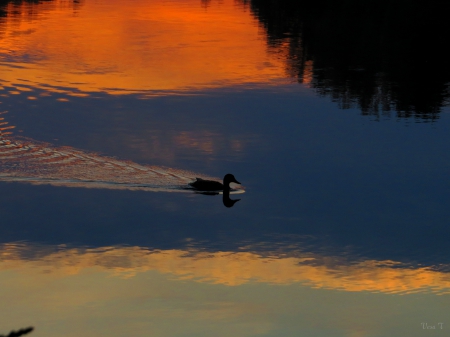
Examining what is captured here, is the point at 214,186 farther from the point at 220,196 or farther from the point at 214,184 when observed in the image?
the point at 220,196

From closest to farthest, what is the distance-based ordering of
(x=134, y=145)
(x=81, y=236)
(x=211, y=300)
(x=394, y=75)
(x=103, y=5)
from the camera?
1. (x=211, y=300)
2. (x=81, y=236)
3. (x=134, y=145)
4. (x=394, y=75)
5. (x=103, y=5)

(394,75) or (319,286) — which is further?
(394,75)

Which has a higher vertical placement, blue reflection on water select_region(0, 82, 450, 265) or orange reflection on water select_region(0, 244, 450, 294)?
orange reflection on water select_region(0, 244, 450, 294)

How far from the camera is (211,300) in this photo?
44.4 ft

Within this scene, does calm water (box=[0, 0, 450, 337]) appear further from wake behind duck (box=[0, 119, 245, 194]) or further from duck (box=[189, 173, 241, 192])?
duck (box=[189, 173, 241, 192])

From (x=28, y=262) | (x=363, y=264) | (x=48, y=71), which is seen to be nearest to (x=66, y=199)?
(x=28, y=262)

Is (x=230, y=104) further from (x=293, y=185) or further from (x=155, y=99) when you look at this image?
(x=293, y=185)

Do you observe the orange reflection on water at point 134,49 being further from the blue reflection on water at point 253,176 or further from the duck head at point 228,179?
the duck head at point 228,179

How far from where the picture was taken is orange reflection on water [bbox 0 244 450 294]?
1428cm

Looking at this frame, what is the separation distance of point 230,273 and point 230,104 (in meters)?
13.2

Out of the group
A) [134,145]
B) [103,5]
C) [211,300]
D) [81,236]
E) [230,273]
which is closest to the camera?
[211,300]

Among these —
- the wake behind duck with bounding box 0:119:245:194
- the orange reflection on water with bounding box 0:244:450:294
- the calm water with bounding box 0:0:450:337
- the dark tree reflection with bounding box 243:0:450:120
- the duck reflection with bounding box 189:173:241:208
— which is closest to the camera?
the calm water with bounding box 0:0:450:337

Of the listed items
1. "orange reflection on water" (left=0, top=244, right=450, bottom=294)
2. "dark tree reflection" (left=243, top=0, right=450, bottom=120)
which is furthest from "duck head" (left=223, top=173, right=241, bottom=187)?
"dark tree reflection" (left=243, top=0, right=450, bottom=120)

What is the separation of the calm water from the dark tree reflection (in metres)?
0.18
